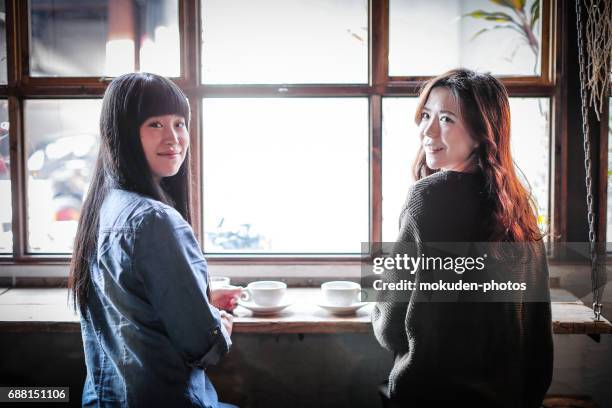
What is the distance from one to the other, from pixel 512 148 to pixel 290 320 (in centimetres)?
135

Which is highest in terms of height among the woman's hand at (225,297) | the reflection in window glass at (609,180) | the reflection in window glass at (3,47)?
the reflection in window glass at (3,47)

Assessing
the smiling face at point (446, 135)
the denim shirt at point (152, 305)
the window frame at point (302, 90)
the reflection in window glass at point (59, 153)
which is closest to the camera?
the denim shirt at point (152, 305)

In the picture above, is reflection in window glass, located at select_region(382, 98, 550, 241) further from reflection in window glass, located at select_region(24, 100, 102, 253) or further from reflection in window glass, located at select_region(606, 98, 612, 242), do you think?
reflection in window glass, located at select_region(24, 100, 102, 253)

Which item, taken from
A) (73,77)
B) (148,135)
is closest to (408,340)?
(148,135)

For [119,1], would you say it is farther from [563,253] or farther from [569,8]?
[563,253]

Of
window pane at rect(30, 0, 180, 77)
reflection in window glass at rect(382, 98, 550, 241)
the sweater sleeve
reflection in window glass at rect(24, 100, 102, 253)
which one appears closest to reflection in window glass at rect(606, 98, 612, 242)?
reflection in window glass at rect(382, 98, 550, 241)

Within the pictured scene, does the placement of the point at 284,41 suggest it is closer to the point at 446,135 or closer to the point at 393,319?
the point at 446,135

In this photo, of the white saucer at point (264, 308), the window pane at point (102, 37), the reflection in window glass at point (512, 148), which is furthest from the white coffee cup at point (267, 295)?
the window pane at point (102, 37)

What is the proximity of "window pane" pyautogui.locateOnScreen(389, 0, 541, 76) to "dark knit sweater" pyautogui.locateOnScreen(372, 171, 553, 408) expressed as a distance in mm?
1169

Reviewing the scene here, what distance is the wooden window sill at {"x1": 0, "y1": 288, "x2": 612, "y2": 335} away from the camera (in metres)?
1.80

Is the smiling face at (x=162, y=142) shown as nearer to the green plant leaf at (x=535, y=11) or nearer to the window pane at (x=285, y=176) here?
the window pane at (x=285, y=176)

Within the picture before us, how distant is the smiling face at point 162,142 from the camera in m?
1.27

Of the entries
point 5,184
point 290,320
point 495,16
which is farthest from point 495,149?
point 5,184

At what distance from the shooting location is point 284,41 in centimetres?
233
